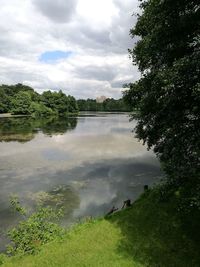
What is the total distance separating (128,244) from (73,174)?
2594cm

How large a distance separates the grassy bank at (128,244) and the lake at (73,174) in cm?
579

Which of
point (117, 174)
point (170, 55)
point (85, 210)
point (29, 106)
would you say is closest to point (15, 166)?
point (117, 174)

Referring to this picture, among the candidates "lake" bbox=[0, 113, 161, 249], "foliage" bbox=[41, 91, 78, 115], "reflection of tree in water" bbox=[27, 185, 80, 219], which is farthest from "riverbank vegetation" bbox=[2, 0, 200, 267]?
"foliage" bbox=[41, 91, 78, 115]

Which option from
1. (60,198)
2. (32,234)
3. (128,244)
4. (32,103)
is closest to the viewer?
(128,244)

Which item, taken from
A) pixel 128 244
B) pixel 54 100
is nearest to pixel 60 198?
pixel 128 244

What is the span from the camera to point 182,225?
23625mm

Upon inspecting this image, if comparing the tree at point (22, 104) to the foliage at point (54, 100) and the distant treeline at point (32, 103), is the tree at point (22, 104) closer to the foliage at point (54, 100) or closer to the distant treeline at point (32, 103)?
the distant treeline at point (32, 103)

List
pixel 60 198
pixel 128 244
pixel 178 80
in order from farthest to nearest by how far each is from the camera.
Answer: pixel 60 198 < pixel 128 244 < pixel 178 80

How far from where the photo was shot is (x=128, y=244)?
2262 cm

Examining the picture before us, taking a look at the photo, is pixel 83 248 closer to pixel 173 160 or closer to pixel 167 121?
pixel 173 160

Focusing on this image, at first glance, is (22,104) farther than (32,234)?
Yes

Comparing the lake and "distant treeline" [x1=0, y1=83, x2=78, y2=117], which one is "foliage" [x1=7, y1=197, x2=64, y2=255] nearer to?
the lake

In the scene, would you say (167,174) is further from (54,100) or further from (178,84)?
(54,100)

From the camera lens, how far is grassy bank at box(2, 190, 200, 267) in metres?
20.5
